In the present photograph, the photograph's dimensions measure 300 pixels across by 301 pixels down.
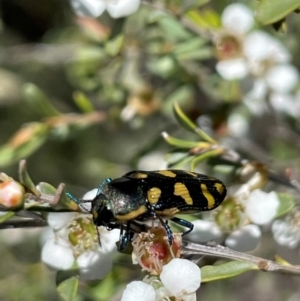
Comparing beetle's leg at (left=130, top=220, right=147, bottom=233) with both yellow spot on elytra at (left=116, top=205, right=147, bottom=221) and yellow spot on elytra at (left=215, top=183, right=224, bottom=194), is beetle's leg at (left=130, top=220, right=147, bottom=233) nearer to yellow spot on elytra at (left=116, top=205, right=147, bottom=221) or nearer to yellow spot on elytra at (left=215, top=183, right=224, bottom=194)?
yellow spot on elytra at (left=116, top=205, right=147, bottom=221)

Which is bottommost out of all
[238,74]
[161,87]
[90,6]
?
[161,87]

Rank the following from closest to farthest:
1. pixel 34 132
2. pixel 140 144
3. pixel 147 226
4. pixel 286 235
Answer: pixel 147 226
pixel 286 235
pixel 34 132
pixel 140 144

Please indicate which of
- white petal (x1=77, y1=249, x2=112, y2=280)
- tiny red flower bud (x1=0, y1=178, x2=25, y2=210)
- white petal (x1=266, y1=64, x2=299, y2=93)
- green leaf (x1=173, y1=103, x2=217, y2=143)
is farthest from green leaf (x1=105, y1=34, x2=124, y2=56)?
tiny red flower bud (x1=0, y1=178, x2=25, y2=210)

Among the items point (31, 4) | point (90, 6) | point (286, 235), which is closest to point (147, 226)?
point (286, 235)

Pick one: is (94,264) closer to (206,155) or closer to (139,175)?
(139,175)

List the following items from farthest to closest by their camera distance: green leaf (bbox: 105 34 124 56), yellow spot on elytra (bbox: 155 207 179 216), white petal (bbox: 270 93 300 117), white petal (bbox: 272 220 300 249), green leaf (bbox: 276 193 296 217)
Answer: white petal (bbox: 270 93 300 117), green leaf (bbox: 105 34 124 56), white petal (bbox: 272 220 300 249), green leaf (bbox: 276 193 296 217), yellow spot on elytra (bbox: 155 207 179 216)

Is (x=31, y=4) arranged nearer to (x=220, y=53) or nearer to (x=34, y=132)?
(x=34, y=132)
